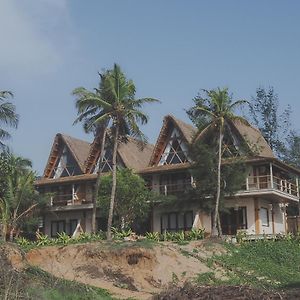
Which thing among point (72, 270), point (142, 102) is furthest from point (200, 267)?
point (142, 102)

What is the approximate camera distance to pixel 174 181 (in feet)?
147

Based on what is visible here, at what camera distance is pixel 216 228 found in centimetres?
3806

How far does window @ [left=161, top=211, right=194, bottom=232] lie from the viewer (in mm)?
43531

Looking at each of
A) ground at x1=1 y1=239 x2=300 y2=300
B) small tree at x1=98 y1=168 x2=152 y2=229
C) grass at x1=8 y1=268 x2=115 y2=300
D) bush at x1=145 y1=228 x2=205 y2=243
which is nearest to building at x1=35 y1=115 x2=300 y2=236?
small tree at x1=98 y1=168 x2=152 y2=229

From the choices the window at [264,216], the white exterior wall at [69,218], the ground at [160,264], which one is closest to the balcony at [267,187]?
the window at [264,216]

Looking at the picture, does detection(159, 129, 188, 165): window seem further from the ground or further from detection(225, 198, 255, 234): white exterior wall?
the ground

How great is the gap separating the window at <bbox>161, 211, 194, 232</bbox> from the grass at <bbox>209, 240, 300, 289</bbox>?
375 inches

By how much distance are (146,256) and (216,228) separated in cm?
986

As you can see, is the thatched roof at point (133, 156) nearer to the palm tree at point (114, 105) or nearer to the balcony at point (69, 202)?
the balcony at point (69, 202)

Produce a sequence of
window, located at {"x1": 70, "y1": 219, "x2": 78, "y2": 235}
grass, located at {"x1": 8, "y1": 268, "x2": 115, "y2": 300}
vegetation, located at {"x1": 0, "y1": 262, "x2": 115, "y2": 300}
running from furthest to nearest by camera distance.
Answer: window, located at {"x1": 70, "y1": 219, "x2": 78, "y2": 235} < grass, located at {"x1": 8, "y1": 268, "x2": 115, "y2": 300} < vegetation, located at {"x1": 0, "y1": 262, "x2": 115, "y2": 300}

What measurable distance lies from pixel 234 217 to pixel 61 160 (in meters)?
15.2

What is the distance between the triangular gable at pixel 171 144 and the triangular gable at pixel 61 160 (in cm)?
703

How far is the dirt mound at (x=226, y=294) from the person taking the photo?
11825mm

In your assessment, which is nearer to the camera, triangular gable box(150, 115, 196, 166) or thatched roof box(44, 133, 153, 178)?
triangular gable box(150, 115, 196, 166)
